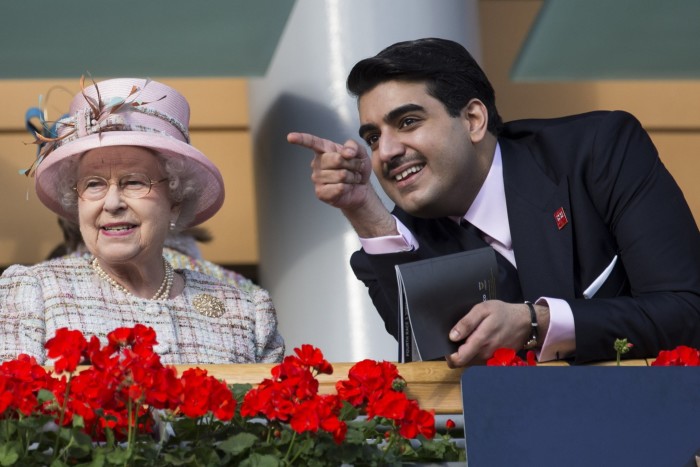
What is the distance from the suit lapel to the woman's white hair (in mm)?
748

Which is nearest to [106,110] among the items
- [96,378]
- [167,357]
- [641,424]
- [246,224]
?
[167,357]

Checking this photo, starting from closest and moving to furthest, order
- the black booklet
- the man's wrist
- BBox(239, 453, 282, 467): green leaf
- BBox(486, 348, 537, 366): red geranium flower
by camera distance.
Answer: BBox(239, 453, 282, 467): green leaf < BBox(486, 348, 537, 366): red geranium flower < the black booklet < the man's wrist

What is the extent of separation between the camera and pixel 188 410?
2.06m

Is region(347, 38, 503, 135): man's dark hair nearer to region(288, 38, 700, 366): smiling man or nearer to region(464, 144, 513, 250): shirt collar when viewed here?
region(288, 38, 700, 366): smiling man

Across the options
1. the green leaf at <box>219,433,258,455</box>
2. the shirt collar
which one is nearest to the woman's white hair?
the shirt collar

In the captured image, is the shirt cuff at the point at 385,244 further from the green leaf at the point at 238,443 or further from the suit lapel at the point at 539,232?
the green leaf at the point at 238,443

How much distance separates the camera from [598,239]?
3.11 meters

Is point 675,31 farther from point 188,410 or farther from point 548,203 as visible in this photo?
point 188,410

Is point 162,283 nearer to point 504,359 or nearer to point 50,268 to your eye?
point 50,268

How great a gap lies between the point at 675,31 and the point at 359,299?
68.9 inches

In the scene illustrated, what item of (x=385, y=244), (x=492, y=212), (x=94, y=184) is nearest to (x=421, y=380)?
(x=385, y=244)

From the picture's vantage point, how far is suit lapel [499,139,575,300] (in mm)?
3092

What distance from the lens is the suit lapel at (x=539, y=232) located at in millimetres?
3092

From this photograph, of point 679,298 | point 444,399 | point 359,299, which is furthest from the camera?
point 359,299
